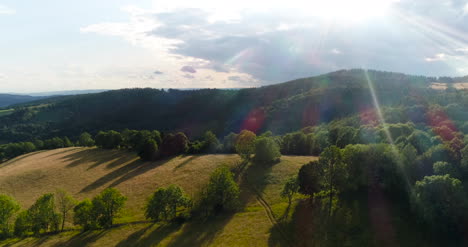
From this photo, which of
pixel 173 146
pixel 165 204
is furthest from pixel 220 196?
pixel 173 146

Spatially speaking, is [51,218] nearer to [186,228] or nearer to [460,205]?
[186,228]

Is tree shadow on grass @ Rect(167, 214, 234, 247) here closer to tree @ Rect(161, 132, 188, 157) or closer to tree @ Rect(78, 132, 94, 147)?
tree @ Rect(161, 132, 188, 157)

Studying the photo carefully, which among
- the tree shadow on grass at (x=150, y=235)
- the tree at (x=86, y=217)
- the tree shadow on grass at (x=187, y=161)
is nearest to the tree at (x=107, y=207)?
the tree at (x=86, y=217)

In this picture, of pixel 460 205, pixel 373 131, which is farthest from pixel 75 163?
pixel 460 205

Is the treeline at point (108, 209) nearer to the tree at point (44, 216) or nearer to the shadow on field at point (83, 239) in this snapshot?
the tree at point (44, 216)

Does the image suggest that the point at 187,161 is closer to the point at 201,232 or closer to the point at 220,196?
the point at 220,196
